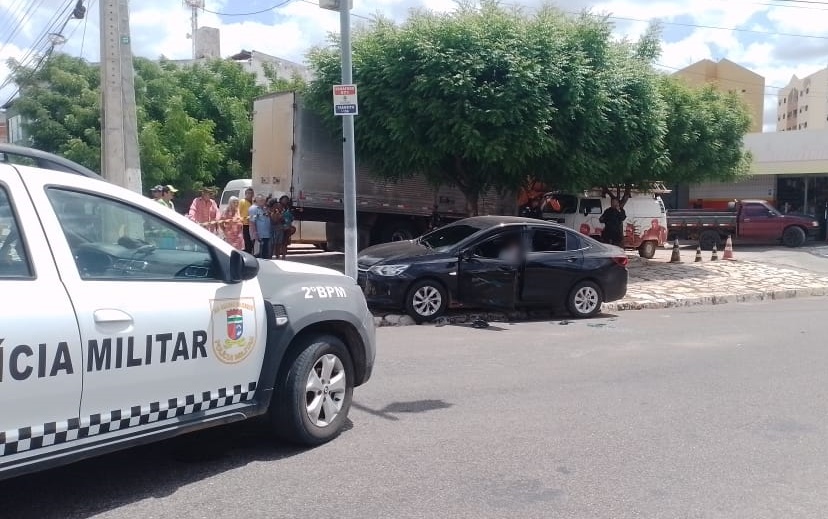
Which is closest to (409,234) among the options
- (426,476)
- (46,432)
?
(426,476)

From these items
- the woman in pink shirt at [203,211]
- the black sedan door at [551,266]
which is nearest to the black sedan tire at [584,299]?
the black sedan door at [551,266]

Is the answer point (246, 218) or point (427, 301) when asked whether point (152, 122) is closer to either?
point (246, 218)

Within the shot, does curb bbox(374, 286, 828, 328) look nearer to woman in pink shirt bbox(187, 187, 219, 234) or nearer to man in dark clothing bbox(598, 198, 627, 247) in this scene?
man in dark clothing bbox(598, 198, 627, 247)

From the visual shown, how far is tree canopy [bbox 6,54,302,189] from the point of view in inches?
941

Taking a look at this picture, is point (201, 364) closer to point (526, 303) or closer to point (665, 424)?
point (665, 424)

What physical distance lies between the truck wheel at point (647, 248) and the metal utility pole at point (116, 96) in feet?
47.3

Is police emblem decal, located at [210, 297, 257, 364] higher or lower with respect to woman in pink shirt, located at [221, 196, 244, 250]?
lower

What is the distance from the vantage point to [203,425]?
452cm

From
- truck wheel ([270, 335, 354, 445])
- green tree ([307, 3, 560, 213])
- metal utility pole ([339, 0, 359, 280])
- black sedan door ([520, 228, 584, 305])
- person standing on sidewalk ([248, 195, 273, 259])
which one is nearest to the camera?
truck wheel ([270, 335, 354, 445])

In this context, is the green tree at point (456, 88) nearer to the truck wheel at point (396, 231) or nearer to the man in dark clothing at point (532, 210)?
the truck wheel at point (396, 231)

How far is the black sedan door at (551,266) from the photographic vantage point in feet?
38.6

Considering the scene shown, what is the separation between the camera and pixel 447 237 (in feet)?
39.2

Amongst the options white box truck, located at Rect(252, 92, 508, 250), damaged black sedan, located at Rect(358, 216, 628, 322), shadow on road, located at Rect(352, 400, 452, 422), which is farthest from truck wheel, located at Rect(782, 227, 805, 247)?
shadow on road, located at Rect(352, 400, 452, 422)

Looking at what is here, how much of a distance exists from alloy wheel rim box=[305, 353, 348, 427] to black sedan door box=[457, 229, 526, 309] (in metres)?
6.07
